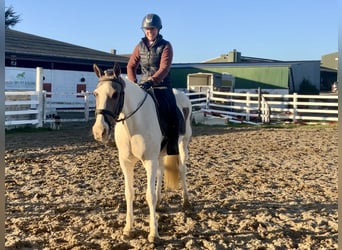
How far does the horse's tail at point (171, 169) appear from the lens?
476cm

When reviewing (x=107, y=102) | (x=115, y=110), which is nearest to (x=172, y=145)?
(x=115, y=110)

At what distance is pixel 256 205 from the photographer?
4.92m

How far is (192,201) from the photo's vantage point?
5.06 meters

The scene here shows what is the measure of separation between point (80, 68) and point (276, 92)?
42.5 ft

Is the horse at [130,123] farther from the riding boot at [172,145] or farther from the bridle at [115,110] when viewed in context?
the riding boot at [172,145]

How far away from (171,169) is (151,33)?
5.37 feet

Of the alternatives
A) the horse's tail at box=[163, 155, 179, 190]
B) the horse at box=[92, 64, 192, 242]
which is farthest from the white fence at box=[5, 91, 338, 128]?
the horse at box=[92, 64, 192, 242]

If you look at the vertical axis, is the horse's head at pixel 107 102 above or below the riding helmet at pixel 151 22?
below

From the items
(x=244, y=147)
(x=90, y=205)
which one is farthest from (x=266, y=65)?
(x=90, y=205)

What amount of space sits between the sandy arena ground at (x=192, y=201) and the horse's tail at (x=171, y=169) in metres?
0.31

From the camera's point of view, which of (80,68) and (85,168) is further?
(80,68)

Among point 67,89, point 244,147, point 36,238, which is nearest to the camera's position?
point 36,238

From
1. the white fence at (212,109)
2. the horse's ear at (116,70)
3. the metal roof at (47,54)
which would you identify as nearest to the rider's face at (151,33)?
the horse's ear at (116,70)

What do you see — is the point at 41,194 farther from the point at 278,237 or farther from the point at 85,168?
the point at 278,237
